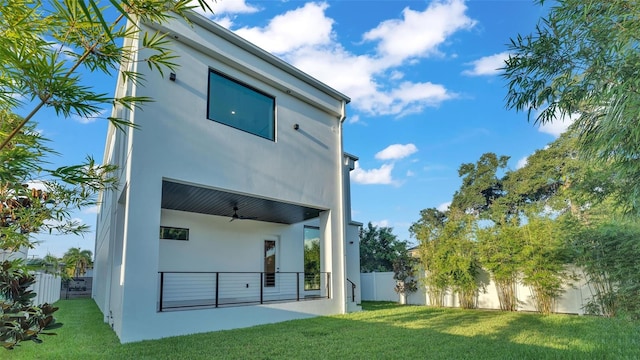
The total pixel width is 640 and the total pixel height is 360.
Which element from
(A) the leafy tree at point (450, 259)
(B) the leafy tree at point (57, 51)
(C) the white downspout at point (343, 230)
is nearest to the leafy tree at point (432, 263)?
(A) the leafy tree at point (450, 259)

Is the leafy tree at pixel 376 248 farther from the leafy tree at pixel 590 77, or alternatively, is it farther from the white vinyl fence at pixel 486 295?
the leafy tree at pixel 590 77

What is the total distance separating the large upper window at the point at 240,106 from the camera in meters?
8.02

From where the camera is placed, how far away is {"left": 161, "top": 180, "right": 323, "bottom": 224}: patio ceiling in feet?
26.0

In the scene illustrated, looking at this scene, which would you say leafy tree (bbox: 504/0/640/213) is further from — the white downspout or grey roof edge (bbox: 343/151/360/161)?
grey roof edge (bbox: 343/151/360/161)

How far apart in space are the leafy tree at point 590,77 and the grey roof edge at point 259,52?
554 cm

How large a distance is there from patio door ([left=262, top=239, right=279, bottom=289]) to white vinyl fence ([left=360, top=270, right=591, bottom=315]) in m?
4.81

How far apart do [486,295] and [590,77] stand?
9.23 meters

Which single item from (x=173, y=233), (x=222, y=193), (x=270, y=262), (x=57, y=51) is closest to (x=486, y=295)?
(x=270, y=262)

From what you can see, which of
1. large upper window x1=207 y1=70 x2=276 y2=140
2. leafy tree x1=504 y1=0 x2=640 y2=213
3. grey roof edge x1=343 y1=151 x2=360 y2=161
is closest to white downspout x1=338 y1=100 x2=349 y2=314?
large upper window x1=207 y1=70 x2=276 y2=140

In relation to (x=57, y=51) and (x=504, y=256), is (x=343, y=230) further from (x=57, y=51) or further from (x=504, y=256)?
(x=57, y=51)

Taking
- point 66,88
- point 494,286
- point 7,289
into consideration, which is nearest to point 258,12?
point 66,88

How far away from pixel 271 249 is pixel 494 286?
7.05 m

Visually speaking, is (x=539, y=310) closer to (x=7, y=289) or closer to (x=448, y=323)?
(x=448, y=323)

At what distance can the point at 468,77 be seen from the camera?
1203cm
